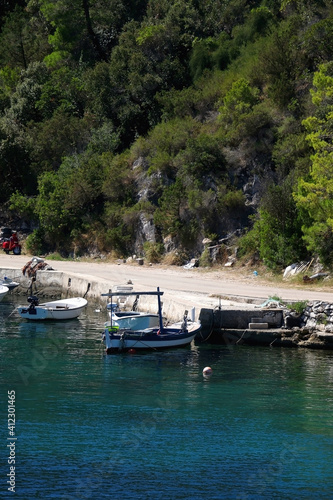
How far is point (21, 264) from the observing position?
49.5 meters

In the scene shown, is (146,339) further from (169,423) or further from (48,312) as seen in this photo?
(169,423)

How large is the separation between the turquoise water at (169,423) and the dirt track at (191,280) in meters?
4.94

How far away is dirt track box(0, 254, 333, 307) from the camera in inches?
1355

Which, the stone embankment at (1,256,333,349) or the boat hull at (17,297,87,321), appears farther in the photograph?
the boat hull at (17,297,87,321)

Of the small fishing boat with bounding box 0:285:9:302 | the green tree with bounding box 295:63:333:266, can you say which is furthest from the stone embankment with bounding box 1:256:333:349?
the small fishing boat with bounding box 0:285:9:302

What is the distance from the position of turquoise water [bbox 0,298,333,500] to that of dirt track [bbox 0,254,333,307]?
4.94 metres

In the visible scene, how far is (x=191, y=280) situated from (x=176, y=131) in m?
16.0

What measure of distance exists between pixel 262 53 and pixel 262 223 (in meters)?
14.6

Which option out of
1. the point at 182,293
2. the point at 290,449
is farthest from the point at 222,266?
the point at 290,449

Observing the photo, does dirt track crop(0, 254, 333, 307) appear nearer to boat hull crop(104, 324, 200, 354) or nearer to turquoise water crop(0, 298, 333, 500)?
boat hull crop(104, 324, 200, 354)

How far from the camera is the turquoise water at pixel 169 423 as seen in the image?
53.2ft

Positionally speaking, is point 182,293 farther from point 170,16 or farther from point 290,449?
point 170,16

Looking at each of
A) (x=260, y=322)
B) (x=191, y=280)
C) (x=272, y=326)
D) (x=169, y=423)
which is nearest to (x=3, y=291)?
(x=191, y=280)

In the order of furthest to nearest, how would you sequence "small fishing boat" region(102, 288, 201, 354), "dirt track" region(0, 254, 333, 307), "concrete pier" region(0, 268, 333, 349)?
"dirt track" region(0, 254, 333, 307)
"concrete pier" region(0, 268, 333, 349)
"small fishing boat" region(102, 288, 201, 354)
